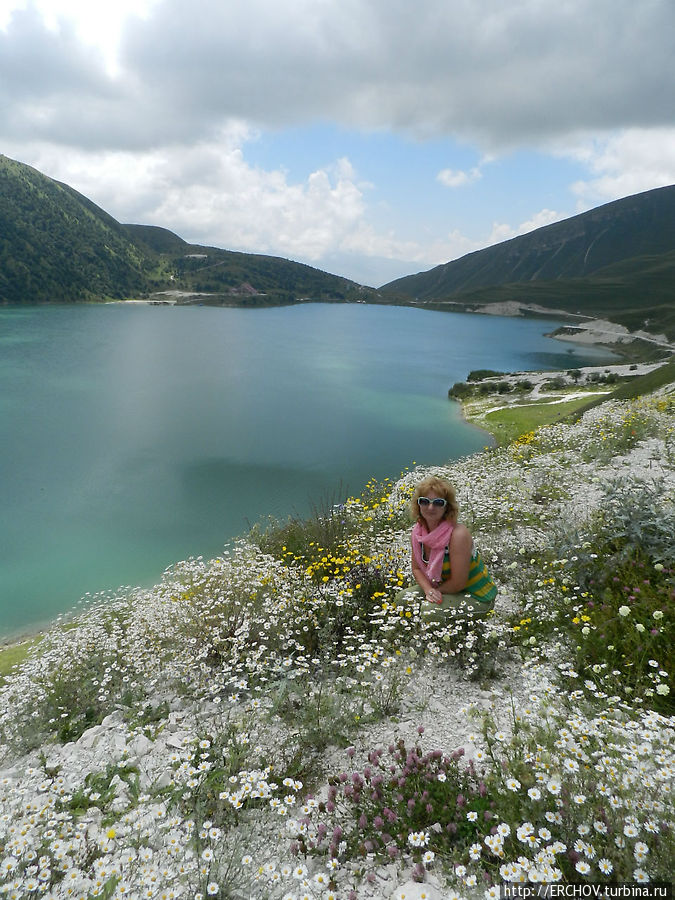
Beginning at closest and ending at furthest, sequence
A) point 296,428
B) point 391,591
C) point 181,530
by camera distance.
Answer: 1. point 391,591
2. point 181,530
3. point 296,428

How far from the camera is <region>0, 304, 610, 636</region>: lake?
1755 centimetres

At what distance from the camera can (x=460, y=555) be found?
5.51 meters

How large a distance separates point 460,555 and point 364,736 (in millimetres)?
2116

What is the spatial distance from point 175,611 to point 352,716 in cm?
446

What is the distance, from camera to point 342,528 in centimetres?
1018

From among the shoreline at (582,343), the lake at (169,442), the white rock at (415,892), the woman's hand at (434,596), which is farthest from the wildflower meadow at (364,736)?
the lake at (169,442)

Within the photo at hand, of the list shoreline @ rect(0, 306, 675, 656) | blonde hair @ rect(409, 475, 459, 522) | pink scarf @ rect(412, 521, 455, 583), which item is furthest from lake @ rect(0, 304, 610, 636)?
blonde hair @ rect(409, 475, 459, 522)

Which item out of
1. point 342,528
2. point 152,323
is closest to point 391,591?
point 342,528

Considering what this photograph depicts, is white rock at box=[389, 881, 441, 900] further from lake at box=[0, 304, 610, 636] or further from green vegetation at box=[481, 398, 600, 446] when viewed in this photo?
green vegetation at box=[481, 398, 600, 446]

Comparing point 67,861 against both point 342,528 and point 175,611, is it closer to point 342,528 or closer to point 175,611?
point 175,611

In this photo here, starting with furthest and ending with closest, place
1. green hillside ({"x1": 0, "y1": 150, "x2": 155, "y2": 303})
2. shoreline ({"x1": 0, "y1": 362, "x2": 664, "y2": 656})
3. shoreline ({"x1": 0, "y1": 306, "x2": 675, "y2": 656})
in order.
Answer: green hillside ({"x1": 0, "y1": 150, "x2": 155, "y2": 303}), shoreline ({"x1": 0, "y1": 306, "x2": 675, "y2": 656}), shoreline ({"x1": 0, "y1": 362, "x2": 664, "y2": 656})

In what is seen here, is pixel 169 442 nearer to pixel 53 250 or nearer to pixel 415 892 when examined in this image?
pixel 415 892

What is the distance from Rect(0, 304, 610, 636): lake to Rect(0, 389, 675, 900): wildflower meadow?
9.54 m

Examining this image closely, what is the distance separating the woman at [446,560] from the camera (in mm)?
5527
